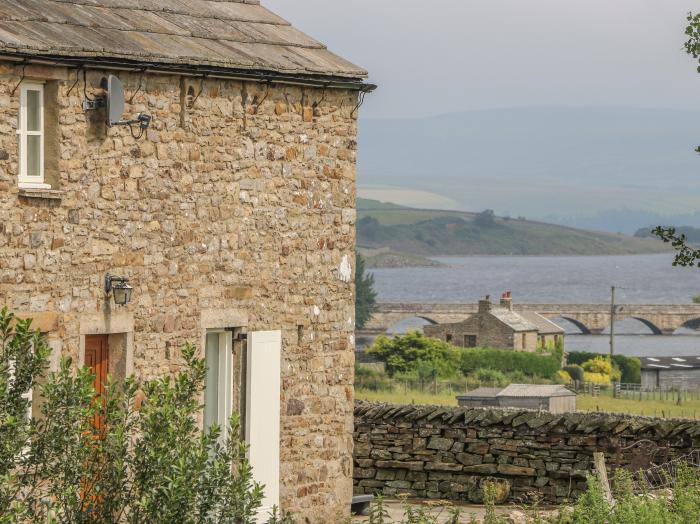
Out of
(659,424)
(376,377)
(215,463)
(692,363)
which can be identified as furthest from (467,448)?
(692,363)

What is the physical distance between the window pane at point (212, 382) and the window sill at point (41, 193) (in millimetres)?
2386

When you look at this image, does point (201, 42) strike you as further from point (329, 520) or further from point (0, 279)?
point (329, 520)

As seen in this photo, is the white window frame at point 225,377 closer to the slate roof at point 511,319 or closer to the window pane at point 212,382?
the window pane at point 212,382

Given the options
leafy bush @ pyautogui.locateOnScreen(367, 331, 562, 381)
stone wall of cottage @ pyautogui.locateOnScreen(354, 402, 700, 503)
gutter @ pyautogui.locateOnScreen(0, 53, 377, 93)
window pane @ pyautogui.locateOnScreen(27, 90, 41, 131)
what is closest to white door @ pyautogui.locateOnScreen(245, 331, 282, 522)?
gutter @ pyautogui.locateOnScreen(0, 53, 377, 93)

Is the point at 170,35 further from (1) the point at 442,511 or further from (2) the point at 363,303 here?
(2) the point at 363,303

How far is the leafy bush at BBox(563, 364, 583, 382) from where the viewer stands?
79250mm

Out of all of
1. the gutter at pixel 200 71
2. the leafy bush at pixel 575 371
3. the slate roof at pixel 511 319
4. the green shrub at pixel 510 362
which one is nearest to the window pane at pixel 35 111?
the gutter at pixel 200 71

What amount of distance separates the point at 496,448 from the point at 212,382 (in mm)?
4246

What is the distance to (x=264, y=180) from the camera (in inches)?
552

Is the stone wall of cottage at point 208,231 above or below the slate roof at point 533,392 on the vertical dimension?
above

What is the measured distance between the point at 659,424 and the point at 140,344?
596 centimetres

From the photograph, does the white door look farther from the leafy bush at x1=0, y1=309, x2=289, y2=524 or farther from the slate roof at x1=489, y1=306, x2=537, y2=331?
the slate roof at x1=489, y1=306, x2=537, y2=331

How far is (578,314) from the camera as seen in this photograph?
5556 inches

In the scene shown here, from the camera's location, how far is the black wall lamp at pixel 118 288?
12.6 meters
